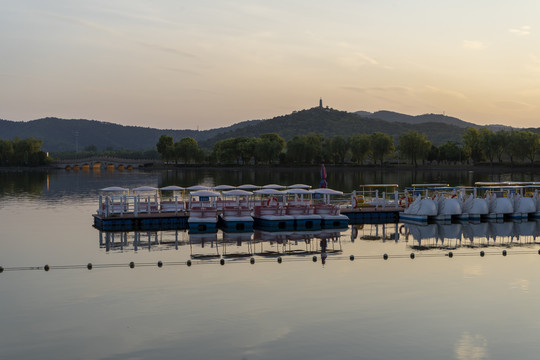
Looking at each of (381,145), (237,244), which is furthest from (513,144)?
(237,244)

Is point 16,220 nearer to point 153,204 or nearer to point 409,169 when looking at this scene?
point 153,204

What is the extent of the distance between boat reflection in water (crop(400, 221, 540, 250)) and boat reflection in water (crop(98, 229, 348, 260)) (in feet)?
20.5

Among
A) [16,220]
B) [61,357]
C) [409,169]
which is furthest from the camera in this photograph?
[409,169]

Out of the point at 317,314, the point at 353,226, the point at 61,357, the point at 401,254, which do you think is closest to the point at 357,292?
the point at 317,314

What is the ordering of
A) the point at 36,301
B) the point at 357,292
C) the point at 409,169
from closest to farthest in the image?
the point at 36,301 < the point at 357,292 < the point at 409,169

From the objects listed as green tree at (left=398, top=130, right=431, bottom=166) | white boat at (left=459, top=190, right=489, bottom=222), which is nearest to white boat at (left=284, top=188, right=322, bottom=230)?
white boat at (left=459, top=190, right=489, bottom=222)

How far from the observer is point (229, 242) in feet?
143

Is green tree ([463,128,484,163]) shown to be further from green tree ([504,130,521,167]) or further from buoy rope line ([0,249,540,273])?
buoy rope line ([0,249,540,273])

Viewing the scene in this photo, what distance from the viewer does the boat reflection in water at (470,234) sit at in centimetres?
4272

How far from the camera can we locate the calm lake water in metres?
20.8

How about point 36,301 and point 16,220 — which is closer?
point 36,301

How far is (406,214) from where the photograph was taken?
56.8 metres

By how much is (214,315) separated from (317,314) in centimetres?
434

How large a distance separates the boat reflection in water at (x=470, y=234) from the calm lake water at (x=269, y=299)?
0.51m
